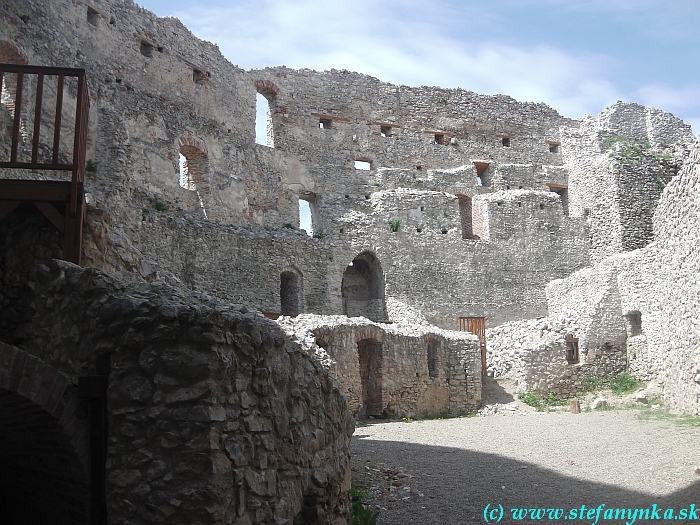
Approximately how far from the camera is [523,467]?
9141 mm

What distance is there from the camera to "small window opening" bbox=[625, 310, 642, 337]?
778 inches

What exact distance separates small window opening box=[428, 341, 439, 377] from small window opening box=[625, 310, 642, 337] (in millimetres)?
6333

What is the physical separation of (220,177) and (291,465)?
1973cm

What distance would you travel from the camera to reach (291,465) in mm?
5496

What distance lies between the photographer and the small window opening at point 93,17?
22.3m

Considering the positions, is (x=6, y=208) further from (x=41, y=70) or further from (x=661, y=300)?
(x=661, y=300)

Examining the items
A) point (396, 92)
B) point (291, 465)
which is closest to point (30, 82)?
point (291, 465)

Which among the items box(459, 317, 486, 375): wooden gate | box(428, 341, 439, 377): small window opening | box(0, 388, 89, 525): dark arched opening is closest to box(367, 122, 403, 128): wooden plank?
box(459, 317, 486, 375): wooden gate

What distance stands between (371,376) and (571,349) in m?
6.97

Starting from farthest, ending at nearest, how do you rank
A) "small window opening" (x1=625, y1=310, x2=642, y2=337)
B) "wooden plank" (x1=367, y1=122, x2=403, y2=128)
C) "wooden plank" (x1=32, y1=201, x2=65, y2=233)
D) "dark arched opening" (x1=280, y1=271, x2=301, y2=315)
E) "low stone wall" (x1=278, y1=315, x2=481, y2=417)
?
1. "wooden plank" (x1=367, y1=122, x2=403, y2=128)
2. "dark arched opening" (x1=280, y1=271, x2=301, y2=315)
3. "small window opening" (x1=625, y1=310, x2=642, y2=337)
4. "low stone wall" (x1=278, y1=315, x2=481, y2=417)
5. "wooden plank" (x1=32, y1=201, x2=65, y2=233)

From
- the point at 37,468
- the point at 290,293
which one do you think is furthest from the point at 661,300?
the point at 37,468

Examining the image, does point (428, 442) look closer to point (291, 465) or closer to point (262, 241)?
point (291, 465)

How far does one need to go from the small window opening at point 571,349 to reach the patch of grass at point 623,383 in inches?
40.1

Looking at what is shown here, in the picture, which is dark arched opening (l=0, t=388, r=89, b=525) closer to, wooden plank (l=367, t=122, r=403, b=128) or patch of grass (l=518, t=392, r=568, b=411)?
patch of grass (l=518, t=392, r=568, b=411)
